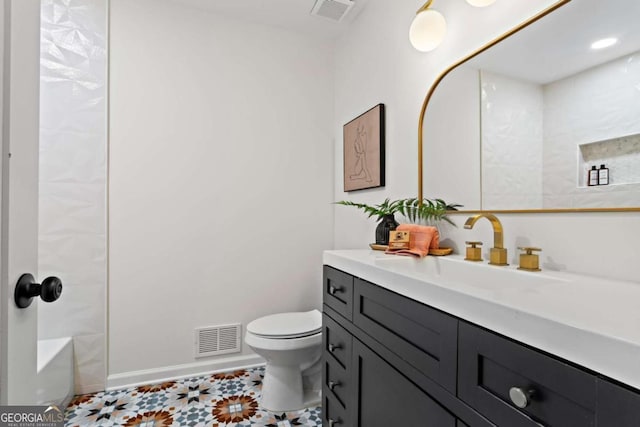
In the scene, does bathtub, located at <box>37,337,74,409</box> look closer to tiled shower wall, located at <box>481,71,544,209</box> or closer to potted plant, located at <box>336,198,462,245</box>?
potted plant, located at <box>336,198,462,245</box>

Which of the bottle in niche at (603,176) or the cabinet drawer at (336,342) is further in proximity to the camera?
the cabinet drawer at (336,342)

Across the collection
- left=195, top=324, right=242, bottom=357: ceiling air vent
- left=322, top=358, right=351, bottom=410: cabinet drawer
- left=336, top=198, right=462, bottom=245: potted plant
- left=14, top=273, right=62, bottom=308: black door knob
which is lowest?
left=195, top=324, right=242, bottom=357: ceiling air vent

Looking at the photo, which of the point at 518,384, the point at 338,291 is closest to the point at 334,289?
the point at 338,291

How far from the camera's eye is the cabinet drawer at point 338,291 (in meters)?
1.20

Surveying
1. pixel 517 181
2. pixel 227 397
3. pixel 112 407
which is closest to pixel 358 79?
pixel 517 181

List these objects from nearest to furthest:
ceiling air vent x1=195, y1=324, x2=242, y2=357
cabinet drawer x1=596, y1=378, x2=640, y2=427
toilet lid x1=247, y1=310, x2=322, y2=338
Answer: cabinet drawer x1=596, y1=378, x2=640, y2=427, toilet lid x1=247, y1=310, x2=322, y2=338, ceiling air vent x1=195, y1=324, x2=242, y2=357

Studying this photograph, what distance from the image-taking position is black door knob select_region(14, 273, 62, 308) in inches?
23.9

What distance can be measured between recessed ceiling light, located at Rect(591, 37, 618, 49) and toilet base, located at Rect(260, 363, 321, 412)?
1.85 metres

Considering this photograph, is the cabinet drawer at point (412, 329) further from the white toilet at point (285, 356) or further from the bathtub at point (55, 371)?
the bathtub at point (55, 371)

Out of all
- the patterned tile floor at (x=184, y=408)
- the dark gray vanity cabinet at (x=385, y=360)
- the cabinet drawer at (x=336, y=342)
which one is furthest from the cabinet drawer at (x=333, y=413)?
Result: the patterned tile floor at (x=184, y=408)

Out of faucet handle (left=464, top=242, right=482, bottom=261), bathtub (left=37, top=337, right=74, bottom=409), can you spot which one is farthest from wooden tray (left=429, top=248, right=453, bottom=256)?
bathtub (left=37, top=337, right=74, bottom=409)

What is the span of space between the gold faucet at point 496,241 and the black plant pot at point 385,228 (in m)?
0.51

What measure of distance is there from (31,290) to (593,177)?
141 centimetres

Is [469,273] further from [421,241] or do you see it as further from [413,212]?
[413,212]
